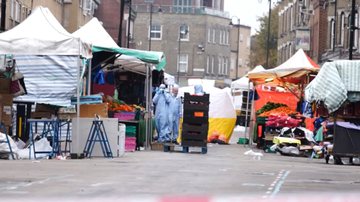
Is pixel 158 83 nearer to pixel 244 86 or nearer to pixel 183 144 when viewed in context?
pixel 183 144

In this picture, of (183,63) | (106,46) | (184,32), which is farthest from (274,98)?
(183,63)

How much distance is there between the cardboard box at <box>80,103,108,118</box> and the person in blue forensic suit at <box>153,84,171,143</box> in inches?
181

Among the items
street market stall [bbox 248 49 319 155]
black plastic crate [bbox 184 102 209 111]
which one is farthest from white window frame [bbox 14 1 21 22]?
black plastic crate [bbox 184 102 209 111]

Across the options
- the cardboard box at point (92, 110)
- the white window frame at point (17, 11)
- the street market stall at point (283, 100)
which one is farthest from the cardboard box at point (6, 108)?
the white window frame at point (17, 11)

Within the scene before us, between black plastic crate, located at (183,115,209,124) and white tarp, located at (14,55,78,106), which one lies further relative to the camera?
black plastic crate, located at (183,115,209,124)

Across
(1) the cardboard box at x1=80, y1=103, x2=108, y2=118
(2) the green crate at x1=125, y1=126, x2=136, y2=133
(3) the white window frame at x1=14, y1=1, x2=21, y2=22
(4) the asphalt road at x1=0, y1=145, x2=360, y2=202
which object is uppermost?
(3) the white window frame at x1=14, y1=1, x2=21, y2=22

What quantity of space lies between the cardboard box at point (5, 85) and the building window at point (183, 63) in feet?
319

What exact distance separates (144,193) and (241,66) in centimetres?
13318

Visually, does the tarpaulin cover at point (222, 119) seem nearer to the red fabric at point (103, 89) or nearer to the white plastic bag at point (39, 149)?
the red fabric at point (103, 89)

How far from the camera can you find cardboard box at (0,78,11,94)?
25.8 meters

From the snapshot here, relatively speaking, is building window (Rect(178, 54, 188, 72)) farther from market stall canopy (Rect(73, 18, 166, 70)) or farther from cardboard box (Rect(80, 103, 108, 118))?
cardboard box (Rect(80, 103, 108, 118))

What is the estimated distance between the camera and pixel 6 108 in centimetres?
2536

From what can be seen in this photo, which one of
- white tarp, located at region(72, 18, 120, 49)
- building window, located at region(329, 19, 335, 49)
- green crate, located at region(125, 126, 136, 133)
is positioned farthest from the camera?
building window, located at region(329, 19, 335, 49)

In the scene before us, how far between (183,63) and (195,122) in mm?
94526
